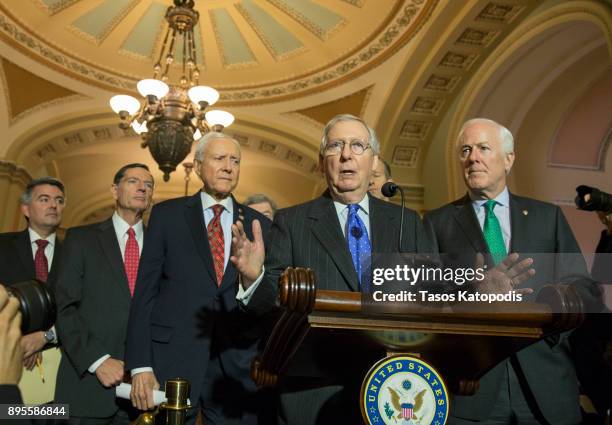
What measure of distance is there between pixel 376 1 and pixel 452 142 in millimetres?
1900

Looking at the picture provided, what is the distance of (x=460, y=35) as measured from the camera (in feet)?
22.7

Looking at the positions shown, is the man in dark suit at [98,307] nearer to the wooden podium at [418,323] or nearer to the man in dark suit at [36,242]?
the man in dark suit at [36,242]

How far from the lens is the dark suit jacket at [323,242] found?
5.62 ft

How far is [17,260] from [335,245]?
84.3 inches

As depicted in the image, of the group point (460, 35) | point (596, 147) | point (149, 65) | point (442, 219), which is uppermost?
point (149, 65)

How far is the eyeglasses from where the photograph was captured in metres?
1.96

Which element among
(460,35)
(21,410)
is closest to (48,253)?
(21,410)

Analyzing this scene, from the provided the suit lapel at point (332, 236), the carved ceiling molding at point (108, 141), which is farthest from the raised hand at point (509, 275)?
the carved ceiling molding at point (108, 141)

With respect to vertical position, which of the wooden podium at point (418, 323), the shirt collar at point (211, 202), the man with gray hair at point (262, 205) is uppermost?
the man with gray hair at point (262, 205)

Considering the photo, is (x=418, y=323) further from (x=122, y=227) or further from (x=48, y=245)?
(x=48, y=245)

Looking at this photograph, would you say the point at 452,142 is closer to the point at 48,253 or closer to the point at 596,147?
the point at 596,147

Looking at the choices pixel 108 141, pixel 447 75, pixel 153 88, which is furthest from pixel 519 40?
pixel 108 141

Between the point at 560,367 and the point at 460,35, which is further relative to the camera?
the point at 460,35

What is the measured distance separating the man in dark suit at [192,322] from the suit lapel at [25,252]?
107 centimetres
